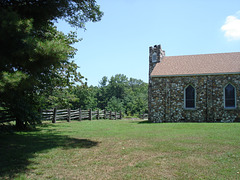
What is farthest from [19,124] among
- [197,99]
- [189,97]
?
[197,99]

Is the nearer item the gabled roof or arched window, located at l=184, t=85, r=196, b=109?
the gabled roof

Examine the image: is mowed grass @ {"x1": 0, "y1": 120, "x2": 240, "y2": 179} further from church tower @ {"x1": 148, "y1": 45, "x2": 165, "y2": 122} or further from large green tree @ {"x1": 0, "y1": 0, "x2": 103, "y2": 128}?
church tower @ {"x1": 148, "y1": 45, "x2": 165, "y2": 122}

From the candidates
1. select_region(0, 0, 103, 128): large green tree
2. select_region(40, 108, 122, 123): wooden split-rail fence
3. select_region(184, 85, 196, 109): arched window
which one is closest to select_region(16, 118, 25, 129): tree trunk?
select_region(40, 108, 122, 123): wooden split-rail fence

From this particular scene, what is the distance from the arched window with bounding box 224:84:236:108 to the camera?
18.9 m

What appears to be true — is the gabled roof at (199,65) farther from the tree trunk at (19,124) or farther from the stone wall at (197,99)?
the tree trunk at (19,124)

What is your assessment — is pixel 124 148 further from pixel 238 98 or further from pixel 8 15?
pixel 238 98

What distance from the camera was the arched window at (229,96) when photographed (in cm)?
1886

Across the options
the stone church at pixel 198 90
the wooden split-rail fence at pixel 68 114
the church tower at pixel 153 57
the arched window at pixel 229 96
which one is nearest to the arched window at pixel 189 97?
the stone church at pixel 198 90

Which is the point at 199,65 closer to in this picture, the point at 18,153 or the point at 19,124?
the point at 19,124

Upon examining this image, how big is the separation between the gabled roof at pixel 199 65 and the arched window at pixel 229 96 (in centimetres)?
142

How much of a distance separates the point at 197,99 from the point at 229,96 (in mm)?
2648

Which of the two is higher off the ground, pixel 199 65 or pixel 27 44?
pixel 199 65

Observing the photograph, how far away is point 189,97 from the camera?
65.9 ft

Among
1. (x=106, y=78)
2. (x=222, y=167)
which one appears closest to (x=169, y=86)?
(x=222, y=167)
